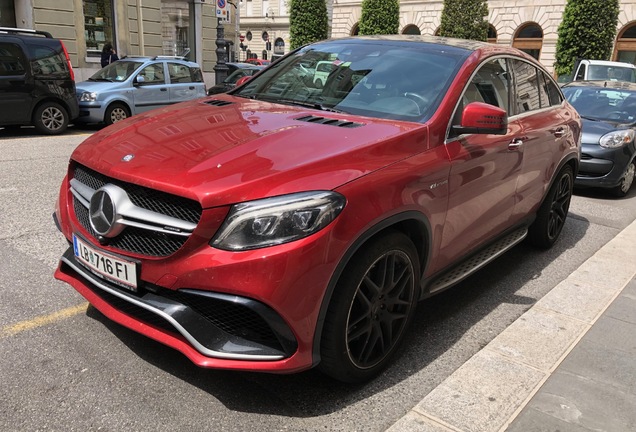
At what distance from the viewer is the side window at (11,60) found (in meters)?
10.0

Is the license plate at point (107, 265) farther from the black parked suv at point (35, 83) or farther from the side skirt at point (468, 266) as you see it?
the black parked suv at point (35, 83)

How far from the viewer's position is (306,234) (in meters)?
2.33

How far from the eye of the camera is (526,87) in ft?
14.7

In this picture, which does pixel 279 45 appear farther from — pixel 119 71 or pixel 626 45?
pixel 119 71

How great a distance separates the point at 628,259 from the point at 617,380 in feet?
7.99

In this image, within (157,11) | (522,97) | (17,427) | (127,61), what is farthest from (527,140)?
(157,11)

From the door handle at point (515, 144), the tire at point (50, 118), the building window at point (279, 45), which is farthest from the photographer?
the building window at point (279, 45)

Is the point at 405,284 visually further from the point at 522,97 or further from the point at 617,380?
the point at 522,97

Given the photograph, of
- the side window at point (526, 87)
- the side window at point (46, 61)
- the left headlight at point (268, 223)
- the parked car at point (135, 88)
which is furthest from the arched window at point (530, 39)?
the left headlight at point (268, 223)

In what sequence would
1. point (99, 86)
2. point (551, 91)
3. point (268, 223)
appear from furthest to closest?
point (99, 86), point (551, 91), point (268, 223)

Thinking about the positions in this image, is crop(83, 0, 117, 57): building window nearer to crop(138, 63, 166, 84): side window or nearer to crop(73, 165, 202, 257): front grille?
crop(138, 63, 166, 84): side window

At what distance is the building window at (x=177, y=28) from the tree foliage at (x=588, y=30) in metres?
17.9

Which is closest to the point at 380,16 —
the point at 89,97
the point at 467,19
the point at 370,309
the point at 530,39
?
the point at 467,19

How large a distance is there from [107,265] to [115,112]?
33.7ft
